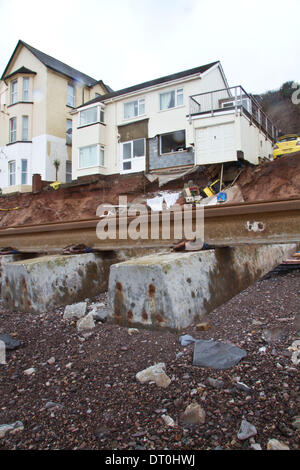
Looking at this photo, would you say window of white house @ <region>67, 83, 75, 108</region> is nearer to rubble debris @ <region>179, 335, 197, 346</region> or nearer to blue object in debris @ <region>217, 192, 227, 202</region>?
blue object in debris @ <region>217, 192, 227, 202</region>

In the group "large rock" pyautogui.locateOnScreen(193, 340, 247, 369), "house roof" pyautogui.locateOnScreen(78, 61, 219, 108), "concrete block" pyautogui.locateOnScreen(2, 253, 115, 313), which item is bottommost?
"large rock" pyautogui.locateOnScreen(193, 340, 247, 369)

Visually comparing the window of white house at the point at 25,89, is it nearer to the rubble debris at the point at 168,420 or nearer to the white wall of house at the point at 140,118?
the white wall of house at the point at 140,118

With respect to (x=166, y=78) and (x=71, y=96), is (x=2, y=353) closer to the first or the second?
(x=166, y=78)

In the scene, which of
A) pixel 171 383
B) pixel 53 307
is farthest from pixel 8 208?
pixel 171 383

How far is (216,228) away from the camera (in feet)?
9.96

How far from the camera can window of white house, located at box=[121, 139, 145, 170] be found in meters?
22.2

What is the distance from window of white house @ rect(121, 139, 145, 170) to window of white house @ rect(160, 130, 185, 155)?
5.00 feet

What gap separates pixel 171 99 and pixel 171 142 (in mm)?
2782

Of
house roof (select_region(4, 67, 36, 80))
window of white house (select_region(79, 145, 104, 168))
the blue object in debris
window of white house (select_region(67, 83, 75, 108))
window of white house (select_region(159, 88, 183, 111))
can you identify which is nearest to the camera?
the blue object in debris

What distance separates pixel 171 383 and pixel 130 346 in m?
0.50

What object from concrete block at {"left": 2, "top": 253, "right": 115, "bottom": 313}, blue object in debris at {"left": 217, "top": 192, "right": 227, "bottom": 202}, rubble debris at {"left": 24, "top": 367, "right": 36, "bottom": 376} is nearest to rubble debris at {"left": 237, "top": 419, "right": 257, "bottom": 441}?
rubble debris at {"left": 24, "top": 367, "right": 36, "bottom": 376}

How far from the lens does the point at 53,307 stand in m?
3.05

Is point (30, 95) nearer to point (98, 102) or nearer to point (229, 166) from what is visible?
point (98, 102)

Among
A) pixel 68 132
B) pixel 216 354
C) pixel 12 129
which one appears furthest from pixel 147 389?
pixel 12 129
